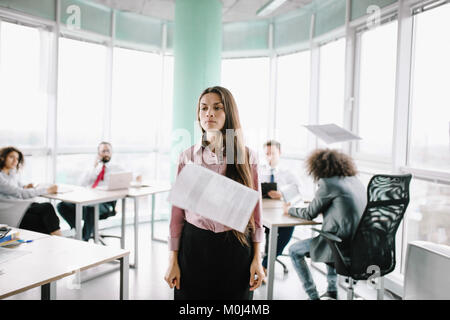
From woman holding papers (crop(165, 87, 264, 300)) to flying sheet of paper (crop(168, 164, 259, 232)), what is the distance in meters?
0.32

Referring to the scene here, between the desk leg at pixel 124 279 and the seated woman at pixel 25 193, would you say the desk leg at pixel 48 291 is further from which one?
the seated woman at pixel 25 193

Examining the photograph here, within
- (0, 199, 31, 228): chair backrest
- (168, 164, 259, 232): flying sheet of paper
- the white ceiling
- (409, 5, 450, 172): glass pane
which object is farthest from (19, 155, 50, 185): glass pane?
(409, 5, 450, 172): glass pane

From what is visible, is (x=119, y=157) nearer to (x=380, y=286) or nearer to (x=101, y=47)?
(x=101, y=47)

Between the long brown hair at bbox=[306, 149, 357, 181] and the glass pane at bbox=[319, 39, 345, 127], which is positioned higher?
the glass pane at bbox=[319, 39, 345, 127]

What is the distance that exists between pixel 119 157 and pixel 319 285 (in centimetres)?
332

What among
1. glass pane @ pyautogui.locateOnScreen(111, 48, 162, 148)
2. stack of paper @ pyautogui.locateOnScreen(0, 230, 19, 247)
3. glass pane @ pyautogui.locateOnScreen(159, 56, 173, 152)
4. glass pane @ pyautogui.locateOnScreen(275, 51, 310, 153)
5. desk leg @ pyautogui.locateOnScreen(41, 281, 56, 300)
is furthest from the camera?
glass pane @ pyautogui.locateOnScreen(159, 56, 173, 152)

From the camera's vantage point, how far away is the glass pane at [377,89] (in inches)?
120

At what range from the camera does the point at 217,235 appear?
1238 mm

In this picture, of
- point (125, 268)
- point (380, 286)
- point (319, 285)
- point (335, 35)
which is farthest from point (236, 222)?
point (335, 35)

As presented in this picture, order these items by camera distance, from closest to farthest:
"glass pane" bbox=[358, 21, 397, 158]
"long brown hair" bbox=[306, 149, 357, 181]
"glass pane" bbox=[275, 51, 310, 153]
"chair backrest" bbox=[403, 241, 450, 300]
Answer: "chair backrest" bbox=[403, 241, 450, 300] → "long brown hair" bbox=[306, 149, 357, 181] → "glass pane" bbox=[358, 21, 397, 158] → "glass pane" bbox=[275, 51, 310, 153]

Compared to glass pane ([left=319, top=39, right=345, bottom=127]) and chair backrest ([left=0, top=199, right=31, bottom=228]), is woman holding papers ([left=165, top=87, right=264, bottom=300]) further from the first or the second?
glass pane ([left=319, top=39, right=345, bottom=127])

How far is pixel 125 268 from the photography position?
64.7 inches

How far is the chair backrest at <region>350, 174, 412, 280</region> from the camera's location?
1.96 m

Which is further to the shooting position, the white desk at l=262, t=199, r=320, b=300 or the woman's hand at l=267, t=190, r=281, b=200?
the woman's hand at l=267, t=190, r=281, b=200
